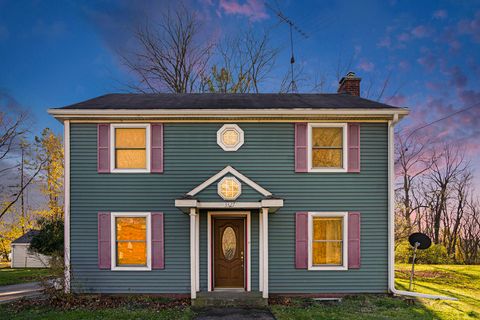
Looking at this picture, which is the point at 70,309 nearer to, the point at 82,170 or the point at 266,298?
the point at 82,170

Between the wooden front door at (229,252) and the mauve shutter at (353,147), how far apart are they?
357 cm

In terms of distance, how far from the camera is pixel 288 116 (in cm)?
885

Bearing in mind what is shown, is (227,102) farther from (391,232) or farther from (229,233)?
(391,232)

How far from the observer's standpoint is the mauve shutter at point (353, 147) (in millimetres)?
8883

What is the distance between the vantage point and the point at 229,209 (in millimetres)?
8641

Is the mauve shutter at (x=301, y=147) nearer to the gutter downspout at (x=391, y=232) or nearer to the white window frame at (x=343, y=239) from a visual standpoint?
the white window frame at (x=343, y=239)

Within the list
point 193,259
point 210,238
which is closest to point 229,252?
point 210,238

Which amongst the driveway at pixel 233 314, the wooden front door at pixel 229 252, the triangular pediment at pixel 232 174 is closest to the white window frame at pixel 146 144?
the triangular pediment at pixel 232 174

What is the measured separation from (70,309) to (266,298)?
508 centimetres

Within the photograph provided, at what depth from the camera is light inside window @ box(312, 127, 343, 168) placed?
901 centimetres

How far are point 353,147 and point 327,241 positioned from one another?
2831mm

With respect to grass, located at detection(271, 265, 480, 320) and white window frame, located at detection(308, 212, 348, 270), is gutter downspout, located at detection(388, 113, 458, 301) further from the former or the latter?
white window frame, located at detection(308, 212, 348, 270)

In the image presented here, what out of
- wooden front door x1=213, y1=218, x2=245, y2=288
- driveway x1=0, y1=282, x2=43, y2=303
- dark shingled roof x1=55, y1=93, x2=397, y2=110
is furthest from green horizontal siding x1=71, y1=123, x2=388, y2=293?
driveway x1=0, y1=282, x2=43, y2=303

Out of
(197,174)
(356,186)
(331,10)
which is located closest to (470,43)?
(331,10)
